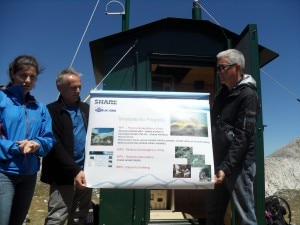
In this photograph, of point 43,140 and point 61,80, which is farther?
point 61,80

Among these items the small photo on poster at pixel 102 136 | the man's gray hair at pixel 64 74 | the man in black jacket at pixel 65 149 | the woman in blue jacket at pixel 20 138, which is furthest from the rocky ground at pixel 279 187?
the small photo on poster at pixel 102 136

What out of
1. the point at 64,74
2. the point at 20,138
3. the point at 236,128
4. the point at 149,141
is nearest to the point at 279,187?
the point at 236,128

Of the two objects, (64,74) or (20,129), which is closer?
(20,129)

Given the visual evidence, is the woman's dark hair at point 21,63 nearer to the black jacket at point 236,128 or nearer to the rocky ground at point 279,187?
the black jacket at point 236,128

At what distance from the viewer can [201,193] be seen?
7043 millimetres

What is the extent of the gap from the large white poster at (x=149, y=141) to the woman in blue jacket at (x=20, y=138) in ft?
1.37

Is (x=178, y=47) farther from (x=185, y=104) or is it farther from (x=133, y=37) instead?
(x=185, y=104)

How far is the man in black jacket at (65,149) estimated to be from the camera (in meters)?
2.72

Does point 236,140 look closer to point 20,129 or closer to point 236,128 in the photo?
point 236,128

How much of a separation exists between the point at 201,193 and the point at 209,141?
4.78m

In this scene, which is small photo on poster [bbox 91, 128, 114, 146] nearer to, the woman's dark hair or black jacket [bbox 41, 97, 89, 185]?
black jacket [bbox 41, 97, 89, 185]

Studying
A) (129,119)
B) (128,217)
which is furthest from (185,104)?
(128,217)

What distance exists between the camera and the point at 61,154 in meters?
2.71

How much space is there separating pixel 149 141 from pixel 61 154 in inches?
32.3
